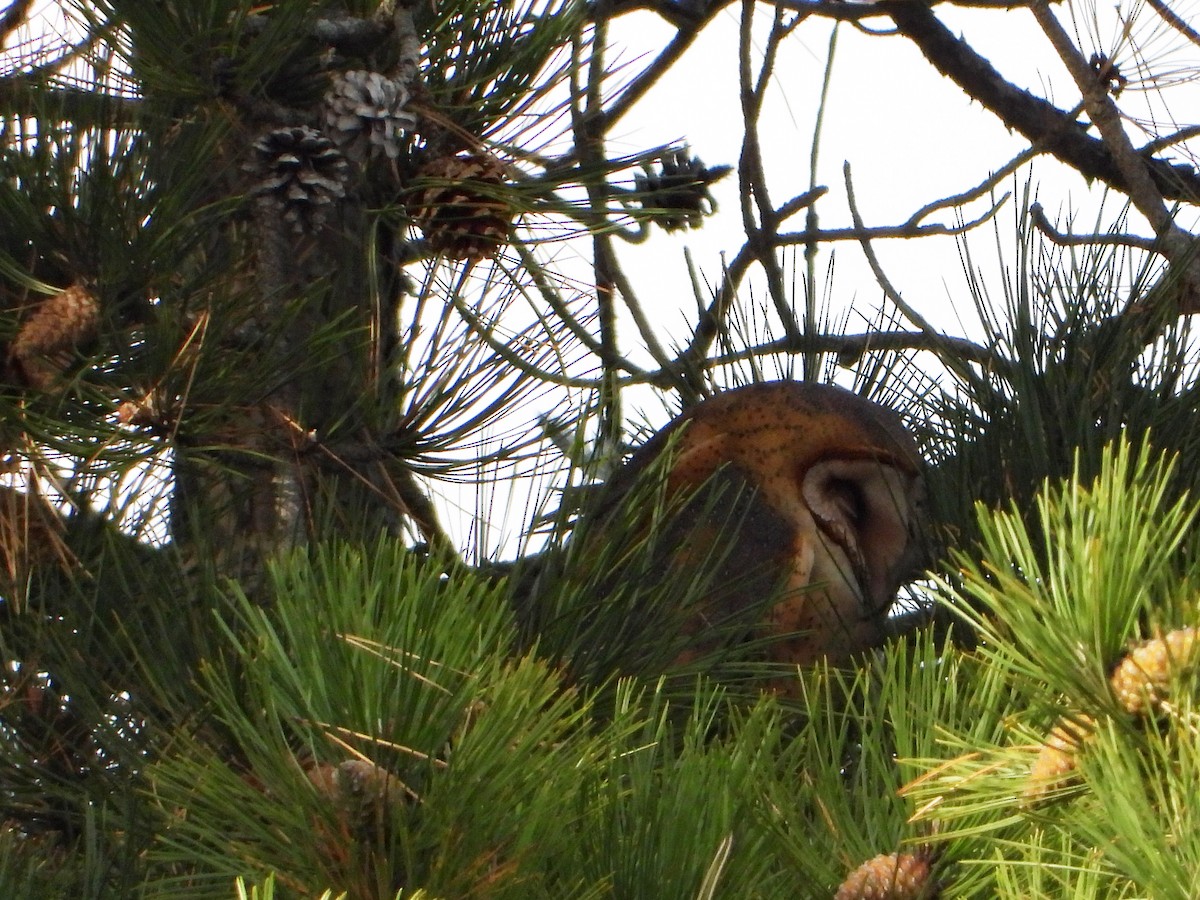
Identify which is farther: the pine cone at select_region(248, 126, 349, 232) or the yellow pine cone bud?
the pine cone at select_region(248, 126, 349, 232)

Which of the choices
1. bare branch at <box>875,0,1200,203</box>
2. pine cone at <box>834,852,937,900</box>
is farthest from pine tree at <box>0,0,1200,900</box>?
bare branch at <box>875,0,1200,203</box>

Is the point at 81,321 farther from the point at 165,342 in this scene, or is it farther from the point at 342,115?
the point at 342,115

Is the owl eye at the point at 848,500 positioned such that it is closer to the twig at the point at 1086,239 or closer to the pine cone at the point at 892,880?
the twig at the point at 1086,239

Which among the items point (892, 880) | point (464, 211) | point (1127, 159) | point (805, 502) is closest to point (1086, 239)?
point (1127, 159)

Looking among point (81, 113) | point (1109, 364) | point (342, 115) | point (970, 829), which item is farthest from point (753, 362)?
point (970, 829)

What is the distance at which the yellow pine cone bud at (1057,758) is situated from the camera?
24.5 inches

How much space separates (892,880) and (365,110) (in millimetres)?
820

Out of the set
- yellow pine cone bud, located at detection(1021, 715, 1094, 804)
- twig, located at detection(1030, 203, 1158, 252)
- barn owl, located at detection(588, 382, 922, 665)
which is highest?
twig, located at detection(1030, 203, 1158, 252)

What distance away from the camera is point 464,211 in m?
1.39

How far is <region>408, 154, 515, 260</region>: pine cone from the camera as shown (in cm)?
136

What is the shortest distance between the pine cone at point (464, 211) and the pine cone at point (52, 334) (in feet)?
1.19

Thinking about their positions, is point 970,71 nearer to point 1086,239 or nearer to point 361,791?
point 1086,239

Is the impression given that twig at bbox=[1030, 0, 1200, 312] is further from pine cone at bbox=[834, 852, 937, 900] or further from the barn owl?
pine cone at bbox=[834, 852, 937, 900]

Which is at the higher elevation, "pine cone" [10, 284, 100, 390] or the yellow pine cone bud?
"pine cone" [10, 284, 100, 390]
